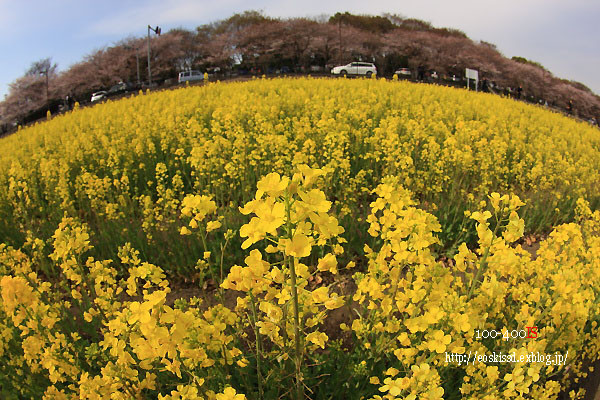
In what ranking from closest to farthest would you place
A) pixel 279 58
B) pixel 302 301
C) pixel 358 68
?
pixel 302 301, pixel 358 68, pixel 279 58

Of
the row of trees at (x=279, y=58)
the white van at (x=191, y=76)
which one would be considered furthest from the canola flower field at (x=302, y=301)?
the row of trees at (x=279, y=58)

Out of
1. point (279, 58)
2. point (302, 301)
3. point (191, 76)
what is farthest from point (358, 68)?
point (302, 301)

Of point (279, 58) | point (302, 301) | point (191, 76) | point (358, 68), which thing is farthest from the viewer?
point (279, 58)

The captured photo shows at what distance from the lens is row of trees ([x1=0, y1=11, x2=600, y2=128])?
122 ft

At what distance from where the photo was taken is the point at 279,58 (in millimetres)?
38000

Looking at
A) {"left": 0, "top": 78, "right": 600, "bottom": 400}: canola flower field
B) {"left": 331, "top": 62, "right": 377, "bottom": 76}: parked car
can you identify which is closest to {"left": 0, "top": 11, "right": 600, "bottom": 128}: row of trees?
{"left": 331, "top": 62, "right": 377, "bottom": 76}: parked car

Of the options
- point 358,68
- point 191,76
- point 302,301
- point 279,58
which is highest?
point 279,58

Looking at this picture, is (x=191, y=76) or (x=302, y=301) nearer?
A: (x=302, y=301)

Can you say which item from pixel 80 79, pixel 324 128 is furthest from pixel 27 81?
pixel 324 128

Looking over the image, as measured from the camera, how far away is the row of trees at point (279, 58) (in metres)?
37.2

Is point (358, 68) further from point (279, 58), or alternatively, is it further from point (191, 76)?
point (191, 76)

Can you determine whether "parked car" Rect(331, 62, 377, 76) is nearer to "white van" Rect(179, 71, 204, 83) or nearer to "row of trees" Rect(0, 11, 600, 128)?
"row of trees" Rect(0, 11, 600, 128)

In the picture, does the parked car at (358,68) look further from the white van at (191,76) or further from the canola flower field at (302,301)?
the canola flower field at (302,301)

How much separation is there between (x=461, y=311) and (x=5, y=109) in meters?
52.6
